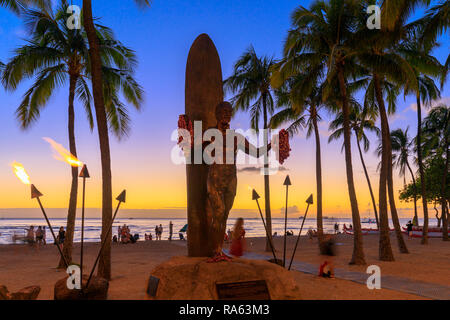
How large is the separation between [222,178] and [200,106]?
1854 mm

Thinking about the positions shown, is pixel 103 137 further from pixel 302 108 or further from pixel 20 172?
pixel 302 108

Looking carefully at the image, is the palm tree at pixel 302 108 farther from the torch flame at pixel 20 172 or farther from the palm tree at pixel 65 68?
the torch flame at pixel 20 172

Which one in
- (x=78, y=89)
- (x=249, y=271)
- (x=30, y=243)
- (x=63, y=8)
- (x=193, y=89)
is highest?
(x=63, y=8)

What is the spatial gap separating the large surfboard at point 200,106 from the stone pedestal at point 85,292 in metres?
1.79

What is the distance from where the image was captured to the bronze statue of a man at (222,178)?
602 cm

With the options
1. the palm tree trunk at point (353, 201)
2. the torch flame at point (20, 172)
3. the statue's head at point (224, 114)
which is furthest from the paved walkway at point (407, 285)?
the torch flame at point (20, 172)

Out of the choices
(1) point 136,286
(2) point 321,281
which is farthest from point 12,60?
(2) point 321,281

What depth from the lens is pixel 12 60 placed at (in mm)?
11773

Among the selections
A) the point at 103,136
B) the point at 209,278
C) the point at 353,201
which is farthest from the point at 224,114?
the point at 353,201

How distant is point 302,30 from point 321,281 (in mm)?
9156

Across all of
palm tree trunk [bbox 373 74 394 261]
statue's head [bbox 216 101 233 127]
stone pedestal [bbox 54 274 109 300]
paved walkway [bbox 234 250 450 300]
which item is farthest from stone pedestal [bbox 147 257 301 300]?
palm tree trunk [bbox 373 74 394 261]

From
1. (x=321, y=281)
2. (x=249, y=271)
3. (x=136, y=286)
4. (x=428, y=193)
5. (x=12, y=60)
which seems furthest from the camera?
(x=428, y=193)

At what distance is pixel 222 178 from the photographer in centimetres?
604
